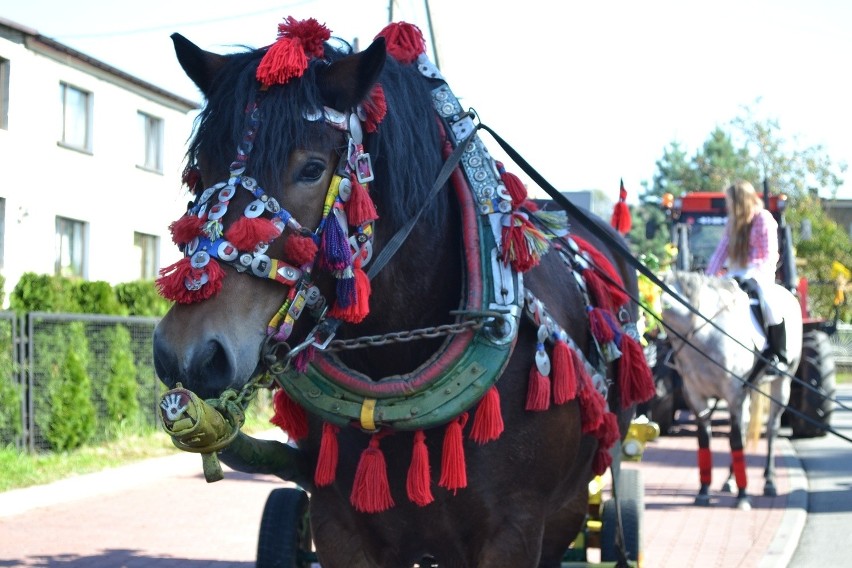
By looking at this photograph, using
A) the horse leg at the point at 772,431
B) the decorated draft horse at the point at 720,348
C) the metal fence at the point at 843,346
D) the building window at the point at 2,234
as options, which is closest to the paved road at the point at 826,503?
the horse leg at the point at 772,431

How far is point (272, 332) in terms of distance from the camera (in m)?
2.70

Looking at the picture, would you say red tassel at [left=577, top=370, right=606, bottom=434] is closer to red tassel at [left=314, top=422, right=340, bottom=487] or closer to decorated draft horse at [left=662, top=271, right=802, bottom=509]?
red tassel at [left=314, top=422, right=340, bottom=487]

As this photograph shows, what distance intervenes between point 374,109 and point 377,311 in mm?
573

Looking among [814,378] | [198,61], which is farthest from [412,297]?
[814,378]

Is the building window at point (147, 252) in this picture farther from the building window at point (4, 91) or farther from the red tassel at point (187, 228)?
the red tassel at point (187, 228)

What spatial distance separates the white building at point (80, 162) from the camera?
71.0 ft

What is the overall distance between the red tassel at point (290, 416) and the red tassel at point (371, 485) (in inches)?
15.6

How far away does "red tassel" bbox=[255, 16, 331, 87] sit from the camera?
9.27ft

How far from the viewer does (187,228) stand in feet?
8.78

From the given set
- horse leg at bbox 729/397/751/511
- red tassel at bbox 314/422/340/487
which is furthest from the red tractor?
red tassel at bbox 314/422/340/487

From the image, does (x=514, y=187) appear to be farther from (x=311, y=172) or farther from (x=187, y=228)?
(x=187, y=228)

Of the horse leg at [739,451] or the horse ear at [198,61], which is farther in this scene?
the horse leg at [739,451]

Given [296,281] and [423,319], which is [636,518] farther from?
[296,281]

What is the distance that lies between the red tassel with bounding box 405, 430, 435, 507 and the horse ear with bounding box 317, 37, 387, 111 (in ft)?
3.24
